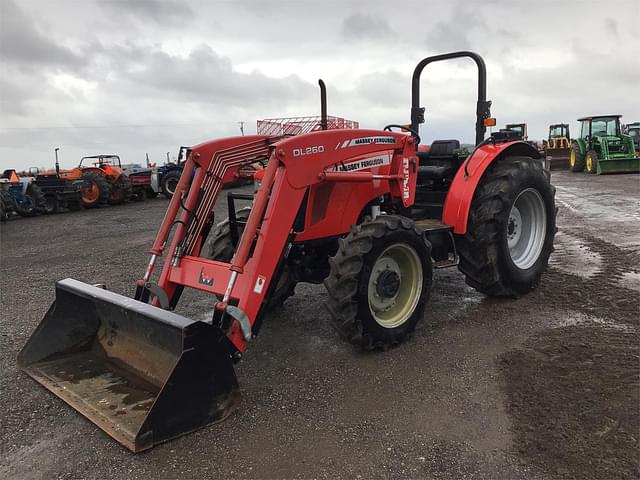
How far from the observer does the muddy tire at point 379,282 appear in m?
3.59

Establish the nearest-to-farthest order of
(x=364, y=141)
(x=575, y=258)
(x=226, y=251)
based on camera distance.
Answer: (x=364, y=141) → (x=226, y=251) → (x=575, y=258)

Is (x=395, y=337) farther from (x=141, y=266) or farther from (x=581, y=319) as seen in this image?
(x=141, y=266)

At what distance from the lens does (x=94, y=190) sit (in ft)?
57.4

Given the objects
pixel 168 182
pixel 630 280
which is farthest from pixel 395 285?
pixel 168 182

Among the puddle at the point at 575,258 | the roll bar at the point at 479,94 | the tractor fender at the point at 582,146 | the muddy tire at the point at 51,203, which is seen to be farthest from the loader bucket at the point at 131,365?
the tractor fender at the point at 582,146

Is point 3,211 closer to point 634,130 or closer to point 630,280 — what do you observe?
point 630,280

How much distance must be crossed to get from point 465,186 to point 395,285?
1.47 m

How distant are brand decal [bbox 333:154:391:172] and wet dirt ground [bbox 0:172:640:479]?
1.46 meters

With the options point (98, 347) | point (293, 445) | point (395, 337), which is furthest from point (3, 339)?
point (395, 337)

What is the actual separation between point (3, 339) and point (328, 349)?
3.02 meters

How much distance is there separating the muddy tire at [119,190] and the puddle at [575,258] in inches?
600

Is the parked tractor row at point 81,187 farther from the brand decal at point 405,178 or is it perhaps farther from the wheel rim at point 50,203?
the brand decal at point 405,178

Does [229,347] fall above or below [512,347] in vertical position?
above

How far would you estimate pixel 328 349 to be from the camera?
13.4 feet
